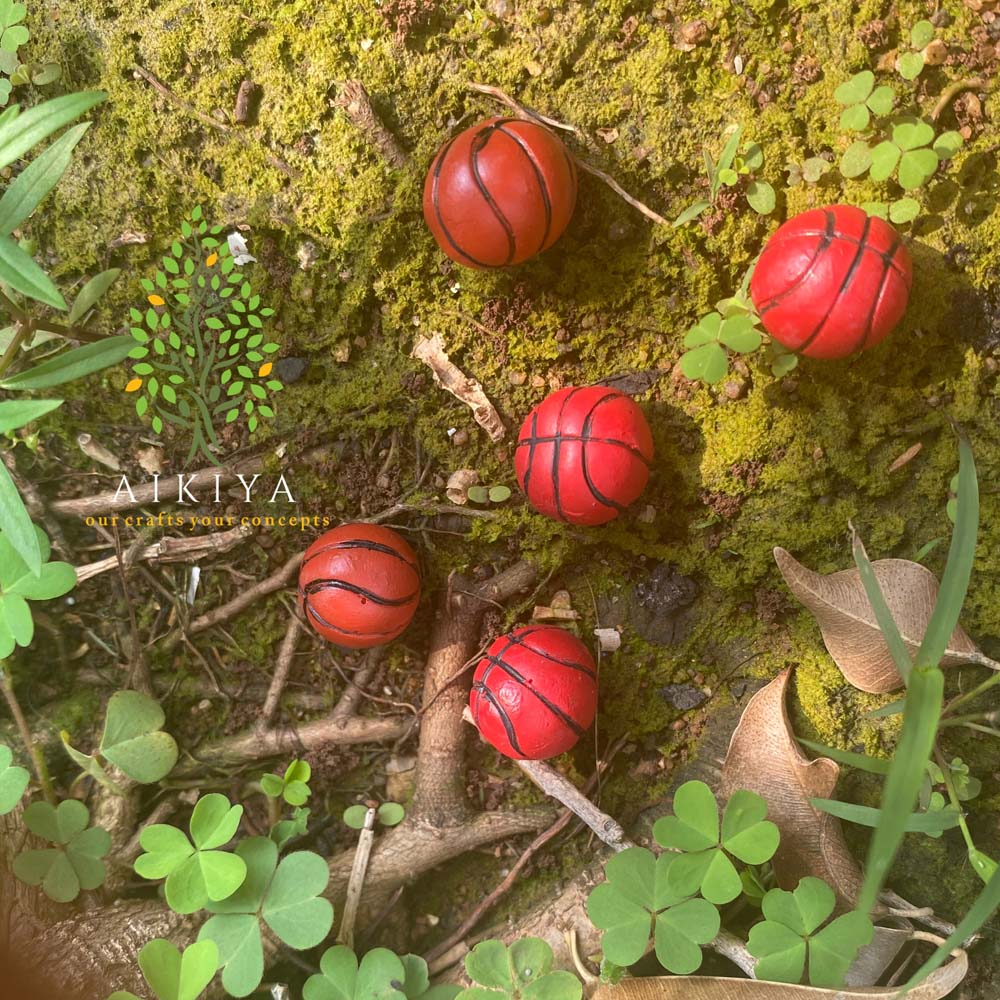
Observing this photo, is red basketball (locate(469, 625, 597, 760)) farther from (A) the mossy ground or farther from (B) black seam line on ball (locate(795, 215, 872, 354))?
(B) black seam line on ball (locate(795, 215, 872, 354))

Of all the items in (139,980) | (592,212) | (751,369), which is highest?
(592,212)

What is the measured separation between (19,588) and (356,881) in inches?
67.0

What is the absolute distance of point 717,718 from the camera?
315 centimetres

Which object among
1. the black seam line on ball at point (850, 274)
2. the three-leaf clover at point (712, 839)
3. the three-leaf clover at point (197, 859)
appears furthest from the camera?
the three-leaf clover at point (197, 859)

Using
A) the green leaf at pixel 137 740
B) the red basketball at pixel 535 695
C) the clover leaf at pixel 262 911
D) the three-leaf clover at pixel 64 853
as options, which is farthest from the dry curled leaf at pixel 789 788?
the three-leaf clover at pixel 64 853

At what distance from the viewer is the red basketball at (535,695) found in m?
2.72

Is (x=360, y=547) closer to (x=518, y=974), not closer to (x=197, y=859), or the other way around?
(x=197, y=859)

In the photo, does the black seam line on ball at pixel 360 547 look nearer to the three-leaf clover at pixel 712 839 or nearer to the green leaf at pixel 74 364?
the green leaf at pixel 74 364

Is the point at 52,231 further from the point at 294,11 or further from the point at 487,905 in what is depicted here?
the point at 487,905

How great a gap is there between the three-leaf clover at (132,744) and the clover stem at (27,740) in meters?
0.11

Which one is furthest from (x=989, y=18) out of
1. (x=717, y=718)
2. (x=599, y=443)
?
(x=717, y=718)

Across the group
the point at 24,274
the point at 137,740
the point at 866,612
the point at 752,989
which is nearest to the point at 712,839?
the point at 752,989

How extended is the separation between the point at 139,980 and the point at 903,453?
3407 mm

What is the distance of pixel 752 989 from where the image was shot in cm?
269
